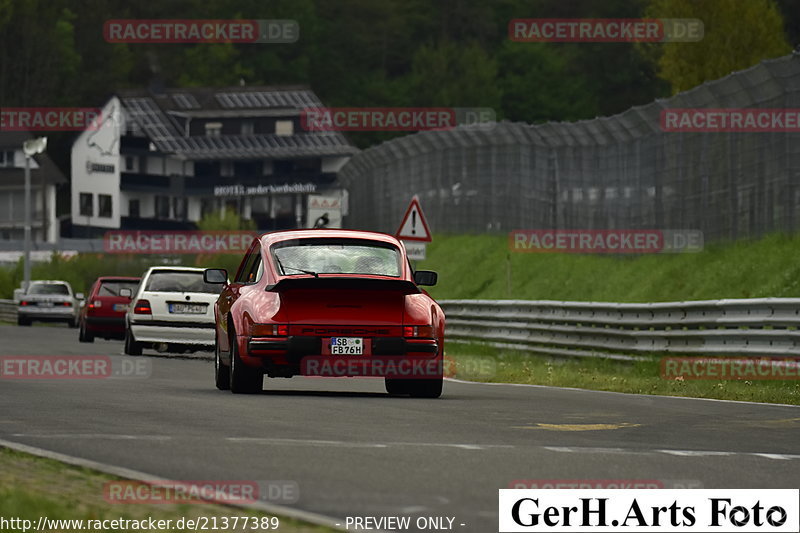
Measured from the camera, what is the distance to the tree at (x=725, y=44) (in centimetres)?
7144

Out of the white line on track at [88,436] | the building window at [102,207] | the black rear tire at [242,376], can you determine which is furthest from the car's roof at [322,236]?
the building window at [102,207]

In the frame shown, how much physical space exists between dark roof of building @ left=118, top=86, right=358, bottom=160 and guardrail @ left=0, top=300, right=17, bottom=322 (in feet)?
198

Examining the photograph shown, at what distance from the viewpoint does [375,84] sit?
466ft

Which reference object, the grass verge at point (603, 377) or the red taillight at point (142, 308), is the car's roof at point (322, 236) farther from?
the red taillight at point (142, 308)

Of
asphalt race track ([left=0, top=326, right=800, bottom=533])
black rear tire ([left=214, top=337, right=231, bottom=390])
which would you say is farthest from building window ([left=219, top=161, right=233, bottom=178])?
black rear tire ([left=214, top=337, right=231, bottom=390])

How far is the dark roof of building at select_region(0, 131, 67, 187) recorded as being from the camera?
119 m

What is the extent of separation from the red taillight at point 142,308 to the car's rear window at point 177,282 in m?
0.35

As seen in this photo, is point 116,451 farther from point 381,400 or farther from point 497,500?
point 381,400

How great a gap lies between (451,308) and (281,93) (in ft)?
318

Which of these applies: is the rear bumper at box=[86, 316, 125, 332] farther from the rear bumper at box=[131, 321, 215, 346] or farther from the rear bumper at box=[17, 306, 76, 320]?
the rear bumper at box=[17, 306, 76, 320]

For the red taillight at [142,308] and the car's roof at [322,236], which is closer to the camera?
the car's roof at [322,236]

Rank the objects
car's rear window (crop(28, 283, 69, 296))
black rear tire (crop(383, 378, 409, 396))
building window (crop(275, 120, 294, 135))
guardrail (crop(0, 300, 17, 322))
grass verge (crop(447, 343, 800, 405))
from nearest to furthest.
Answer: black rear tire (crop(383, 378, 409, 396)) < grass verge (crop(447, 343, 800, 405)) < car's rear window (crop(28, 283, 69, 296)) < guardrail (crop(0, 300, 17, 322)) < building window (crop(275, 120, 294, 135))

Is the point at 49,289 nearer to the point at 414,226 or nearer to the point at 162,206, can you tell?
the point at 414,226

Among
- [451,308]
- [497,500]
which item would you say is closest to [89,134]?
[451,308]
